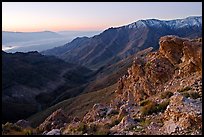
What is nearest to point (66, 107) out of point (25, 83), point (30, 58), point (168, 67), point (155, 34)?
point (168, 67)

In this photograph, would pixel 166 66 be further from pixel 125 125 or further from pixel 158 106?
pixel 125 125

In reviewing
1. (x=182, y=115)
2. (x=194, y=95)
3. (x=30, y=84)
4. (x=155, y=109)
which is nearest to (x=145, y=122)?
(x=155, y=109)

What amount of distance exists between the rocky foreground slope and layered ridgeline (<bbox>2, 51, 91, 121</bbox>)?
33.3 meters

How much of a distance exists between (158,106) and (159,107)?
0.11 meters

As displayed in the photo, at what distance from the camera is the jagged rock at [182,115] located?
9.48 meters

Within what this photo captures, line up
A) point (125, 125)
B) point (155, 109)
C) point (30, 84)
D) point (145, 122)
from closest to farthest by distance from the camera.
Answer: point (125, 125), point (145, 122), point (155, 109), point (30, 84)

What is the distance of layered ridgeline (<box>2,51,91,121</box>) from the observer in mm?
56594

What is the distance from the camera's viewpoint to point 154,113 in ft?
38.6

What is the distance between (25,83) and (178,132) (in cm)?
6939

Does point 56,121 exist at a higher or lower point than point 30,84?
higher

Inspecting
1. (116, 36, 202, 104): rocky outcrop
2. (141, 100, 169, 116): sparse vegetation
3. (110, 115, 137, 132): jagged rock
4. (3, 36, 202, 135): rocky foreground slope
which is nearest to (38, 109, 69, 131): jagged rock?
(3, 36, 202, 135): rocky foreground slope

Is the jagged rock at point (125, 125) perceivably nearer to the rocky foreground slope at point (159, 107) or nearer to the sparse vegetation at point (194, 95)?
the rocky foreground slope at point (159, 107)

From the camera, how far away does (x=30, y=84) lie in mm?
76875

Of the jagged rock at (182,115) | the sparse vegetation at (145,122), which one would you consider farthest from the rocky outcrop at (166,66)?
the sparse vegetation at (145,122)
